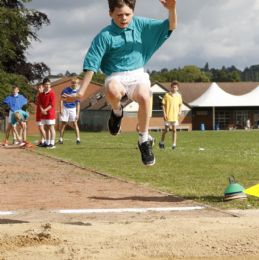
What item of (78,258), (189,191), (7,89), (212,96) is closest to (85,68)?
(78,258)

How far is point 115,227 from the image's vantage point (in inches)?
245

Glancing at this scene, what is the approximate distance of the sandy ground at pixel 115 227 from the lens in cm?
530

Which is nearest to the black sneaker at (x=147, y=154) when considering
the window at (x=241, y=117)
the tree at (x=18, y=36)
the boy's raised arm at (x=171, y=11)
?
the boy's raised arm at (x=171, y=11)

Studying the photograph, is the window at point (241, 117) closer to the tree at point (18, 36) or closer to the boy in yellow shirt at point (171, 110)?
the tree at point (18, 36)

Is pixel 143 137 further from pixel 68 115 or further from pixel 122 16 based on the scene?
pixel 68 115

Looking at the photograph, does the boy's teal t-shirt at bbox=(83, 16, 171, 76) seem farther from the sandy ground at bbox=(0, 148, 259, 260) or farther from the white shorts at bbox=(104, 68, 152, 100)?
the sandy ground at bbox=(0, 148, 259, 260)

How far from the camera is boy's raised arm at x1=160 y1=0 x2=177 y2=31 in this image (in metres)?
6.80

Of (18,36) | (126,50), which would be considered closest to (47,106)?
(126,50)

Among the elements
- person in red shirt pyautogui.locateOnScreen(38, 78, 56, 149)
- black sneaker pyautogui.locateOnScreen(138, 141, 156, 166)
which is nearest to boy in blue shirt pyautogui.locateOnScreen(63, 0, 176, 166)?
black sneaker pyautogui.locateOnScreen(138, 141, 156, 166)

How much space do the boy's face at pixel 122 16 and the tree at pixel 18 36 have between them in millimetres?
40932

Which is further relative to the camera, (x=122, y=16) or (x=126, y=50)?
(x=126, y=50)

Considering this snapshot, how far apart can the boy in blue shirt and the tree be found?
40.8 meters

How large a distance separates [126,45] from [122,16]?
33cm

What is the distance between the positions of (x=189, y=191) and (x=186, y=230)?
2944mm
